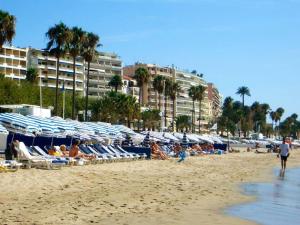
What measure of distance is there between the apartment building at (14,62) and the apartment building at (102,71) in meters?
18.5

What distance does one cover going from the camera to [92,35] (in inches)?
2315

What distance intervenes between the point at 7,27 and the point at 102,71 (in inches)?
3911

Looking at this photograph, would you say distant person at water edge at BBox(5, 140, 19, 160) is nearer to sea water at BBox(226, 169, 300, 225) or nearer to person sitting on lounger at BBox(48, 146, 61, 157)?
person sitting on lounger at BBox(48, 146, 61, 157)

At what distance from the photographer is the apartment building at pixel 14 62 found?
10969cm

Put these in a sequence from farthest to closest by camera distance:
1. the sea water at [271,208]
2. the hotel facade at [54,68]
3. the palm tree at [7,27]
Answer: the hotel facade at [54,68] → the palm tree at [7,27] → the sea water at [271,208]

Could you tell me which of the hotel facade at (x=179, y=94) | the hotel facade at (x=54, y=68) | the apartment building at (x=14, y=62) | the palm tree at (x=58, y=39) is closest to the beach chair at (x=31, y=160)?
the palm tree at (x=58, y=39)

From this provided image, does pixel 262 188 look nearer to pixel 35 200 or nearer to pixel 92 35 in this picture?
pixel 35 200

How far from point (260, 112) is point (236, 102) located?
33.7 feet

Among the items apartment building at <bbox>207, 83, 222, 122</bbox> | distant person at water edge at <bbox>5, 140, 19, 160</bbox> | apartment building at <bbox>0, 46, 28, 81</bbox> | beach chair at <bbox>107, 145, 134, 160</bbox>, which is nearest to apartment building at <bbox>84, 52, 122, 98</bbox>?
apartment building at <bbox>0, 46, 28, 81</bbox>

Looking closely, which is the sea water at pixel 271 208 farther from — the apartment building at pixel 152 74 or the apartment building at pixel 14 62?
the apartment building at pixel 152 74

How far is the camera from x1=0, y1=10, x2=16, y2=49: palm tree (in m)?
35.2

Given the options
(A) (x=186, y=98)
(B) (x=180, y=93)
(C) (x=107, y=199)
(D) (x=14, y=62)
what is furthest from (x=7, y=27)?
(A) (x=186, y=98)

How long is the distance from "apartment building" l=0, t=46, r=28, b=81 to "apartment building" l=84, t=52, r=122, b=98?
18516 millimetres

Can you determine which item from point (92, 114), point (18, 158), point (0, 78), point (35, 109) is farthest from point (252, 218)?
point (92, 114)
